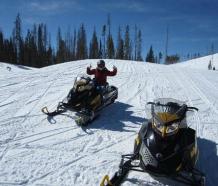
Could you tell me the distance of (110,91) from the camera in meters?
9.92

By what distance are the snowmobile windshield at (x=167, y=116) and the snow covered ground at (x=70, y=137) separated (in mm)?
881

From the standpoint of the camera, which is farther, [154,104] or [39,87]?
[39,87]

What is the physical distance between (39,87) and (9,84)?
129 centimetres

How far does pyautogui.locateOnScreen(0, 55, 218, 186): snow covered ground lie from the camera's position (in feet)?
17.1

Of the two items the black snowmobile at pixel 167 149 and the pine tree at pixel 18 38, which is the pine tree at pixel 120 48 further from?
the black snowmobile at pixel 167 149

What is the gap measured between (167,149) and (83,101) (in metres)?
3.89

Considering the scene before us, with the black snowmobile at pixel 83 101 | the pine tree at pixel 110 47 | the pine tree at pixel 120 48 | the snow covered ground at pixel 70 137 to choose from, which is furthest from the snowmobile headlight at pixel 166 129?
the pine tree at pixel 120 48

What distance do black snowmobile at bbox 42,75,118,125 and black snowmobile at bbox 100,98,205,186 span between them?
2.51 metres

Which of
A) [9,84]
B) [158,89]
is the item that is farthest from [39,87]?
[158,89]

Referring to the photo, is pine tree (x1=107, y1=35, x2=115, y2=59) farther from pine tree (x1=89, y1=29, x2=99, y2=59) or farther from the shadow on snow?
the shadow on snow

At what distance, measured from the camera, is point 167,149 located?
15.8 feet

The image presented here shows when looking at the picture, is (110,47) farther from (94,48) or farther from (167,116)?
(167,116)

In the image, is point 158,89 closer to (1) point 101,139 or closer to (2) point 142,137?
(1) point 101,139

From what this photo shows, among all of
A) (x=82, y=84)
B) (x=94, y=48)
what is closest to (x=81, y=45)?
(x=94, y=48)
